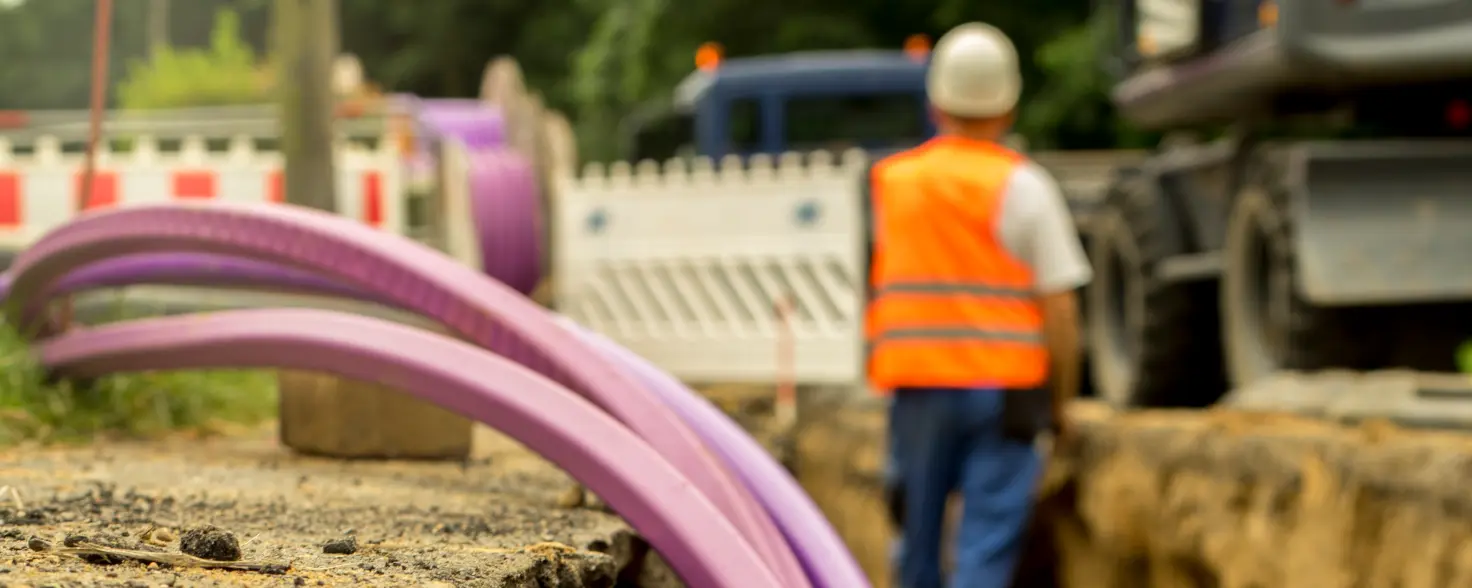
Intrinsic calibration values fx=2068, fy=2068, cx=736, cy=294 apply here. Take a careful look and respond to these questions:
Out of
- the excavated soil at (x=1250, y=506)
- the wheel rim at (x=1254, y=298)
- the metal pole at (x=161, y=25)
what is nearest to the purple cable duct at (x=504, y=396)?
the excavated soil at (x=1250, y=506)

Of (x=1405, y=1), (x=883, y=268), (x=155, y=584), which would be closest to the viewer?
(x=155, y=584)

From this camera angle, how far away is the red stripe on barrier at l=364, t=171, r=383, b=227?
1081cm

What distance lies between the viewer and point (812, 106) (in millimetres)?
14539

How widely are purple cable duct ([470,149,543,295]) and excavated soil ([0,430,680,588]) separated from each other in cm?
920

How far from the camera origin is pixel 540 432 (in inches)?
107

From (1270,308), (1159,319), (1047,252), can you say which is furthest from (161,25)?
(1047,252)

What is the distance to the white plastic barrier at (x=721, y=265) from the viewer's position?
39.2 feet

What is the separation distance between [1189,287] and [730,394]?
9.02 ft

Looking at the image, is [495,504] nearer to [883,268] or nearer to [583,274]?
[883,268]

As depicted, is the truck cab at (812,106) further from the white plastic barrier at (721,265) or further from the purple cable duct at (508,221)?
the purple cable duct at (508,221)

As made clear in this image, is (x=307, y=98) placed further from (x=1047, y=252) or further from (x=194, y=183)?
(x=1047, y=252)

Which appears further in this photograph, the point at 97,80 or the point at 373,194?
the point at 373,194

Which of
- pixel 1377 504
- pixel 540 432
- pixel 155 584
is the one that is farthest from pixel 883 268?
pixel 155 584

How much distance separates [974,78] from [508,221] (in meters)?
8.64
